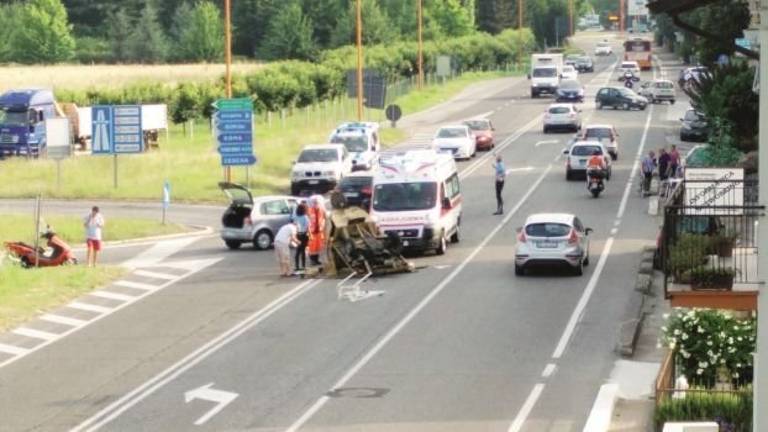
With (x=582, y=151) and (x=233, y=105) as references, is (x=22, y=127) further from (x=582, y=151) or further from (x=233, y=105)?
(x=582, y=151)

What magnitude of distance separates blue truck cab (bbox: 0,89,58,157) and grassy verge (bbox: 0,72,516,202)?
2.83m

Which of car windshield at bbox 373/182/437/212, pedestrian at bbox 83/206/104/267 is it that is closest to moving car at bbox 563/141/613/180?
car windshield at bbox 373/182/437/212

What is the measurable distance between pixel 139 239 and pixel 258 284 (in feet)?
34.4

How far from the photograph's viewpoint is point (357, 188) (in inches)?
1975

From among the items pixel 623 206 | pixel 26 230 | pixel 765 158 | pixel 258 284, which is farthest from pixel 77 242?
pixel 765 158

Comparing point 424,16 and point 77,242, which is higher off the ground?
point 424,16

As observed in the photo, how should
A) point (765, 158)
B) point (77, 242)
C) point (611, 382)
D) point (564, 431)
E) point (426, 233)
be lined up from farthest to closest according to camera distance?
point (77, 242), point (426, 233), point (611, 382), point (564, 431), point (765, 158)

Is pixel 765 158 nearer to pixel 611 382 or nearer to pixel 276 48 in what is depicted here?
pixel 611 382

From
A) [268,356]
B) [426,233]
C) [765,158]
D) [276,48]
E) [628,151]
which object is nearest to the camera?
[765,158]

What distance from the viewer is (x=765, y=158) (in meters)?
13.3

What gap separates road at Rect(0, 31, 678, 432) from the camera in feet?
79.2

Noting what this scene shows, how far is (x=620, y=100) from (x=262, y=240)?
49274 mm

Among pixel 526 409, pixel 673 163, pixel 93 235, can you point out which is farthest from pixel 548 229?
pixel 673 163

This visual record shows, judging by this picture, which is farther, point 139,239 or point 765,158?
point 139,239
